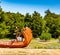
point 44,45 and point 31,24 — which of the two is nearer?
point 44,45

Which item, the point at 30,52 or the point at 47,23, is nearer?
the point at 30,52

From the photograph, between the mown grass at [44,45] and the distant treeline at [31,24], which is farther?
the distant treeline at [31,24]

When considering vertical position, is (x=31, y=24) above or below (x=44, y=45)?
above

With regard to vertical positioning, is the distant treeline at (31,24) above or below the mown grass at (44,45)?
above

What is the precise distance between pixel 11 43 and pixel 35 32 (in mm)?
18089

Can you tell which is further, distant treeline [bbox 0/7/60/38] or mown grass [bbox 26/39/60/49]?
distant treeline [bbox 0/7/60/38]

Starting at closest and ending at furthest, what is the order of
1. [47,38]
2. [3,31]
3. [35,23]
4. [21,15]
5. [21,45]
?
[21,45] → [47,38] → [3,31] → [35,23] → [21,15]

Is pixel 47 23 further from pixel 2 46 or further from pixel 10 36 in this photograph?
pixel 2 46

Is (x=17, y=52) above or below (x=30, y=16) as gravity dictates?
below

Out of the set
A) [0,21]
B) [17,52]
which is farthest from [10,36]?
[17,52]

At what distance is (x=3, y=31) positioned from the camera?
3688 cm

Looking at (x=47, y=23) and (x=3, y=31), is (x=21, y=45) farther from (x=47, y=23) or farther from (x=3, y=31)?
(x=47, y=23)

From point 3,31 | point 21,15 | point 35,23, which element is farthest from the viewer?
point 21,15

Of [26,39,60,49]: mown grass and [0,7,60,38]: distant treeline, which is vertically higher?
[0,7,60,38]: distant treeline
